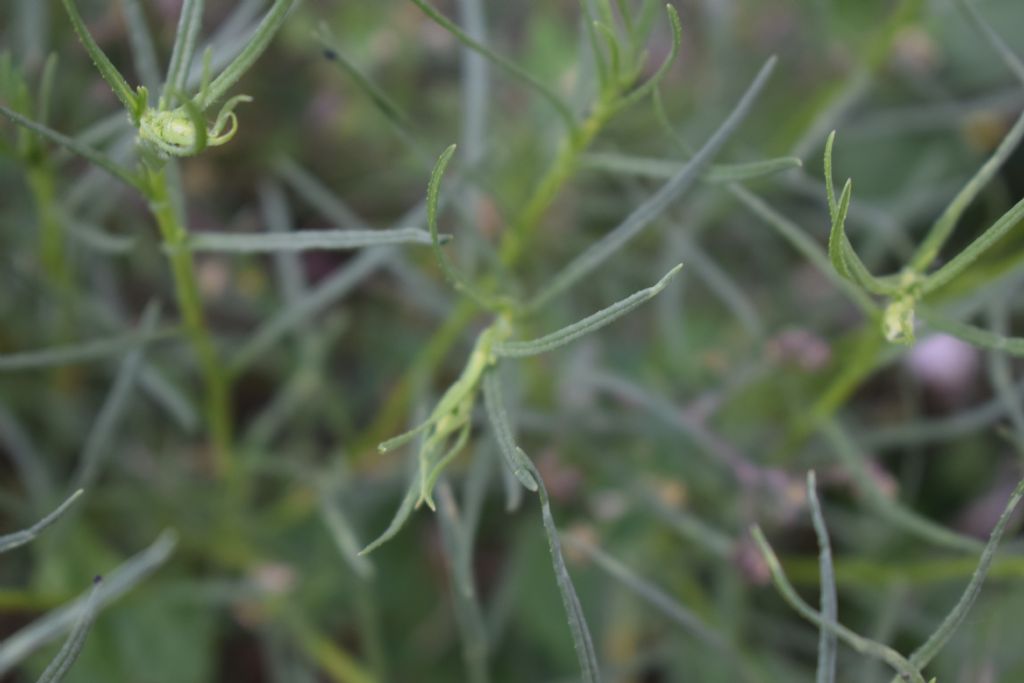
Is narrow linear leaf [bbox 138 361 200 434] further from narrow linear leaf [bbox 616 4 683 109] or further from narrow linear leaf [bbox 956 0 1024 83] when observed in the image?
narrow linear leaf [bbox 956 0 1024 83]

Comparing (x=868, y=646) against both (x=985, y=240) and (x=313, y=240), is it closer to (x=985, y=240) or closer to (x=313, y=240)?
(x=985, y=240)

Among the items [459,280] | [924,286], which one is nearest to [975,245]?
[924,286]

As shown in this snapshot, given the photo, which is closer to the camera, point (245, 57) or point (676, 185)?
point (245, 57)

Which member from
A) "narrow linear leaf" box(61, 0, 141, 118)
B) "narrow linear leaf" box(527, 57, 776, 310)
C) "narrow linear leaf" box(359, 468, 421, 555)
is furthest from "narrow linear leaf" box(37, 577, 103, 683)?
"narrow linear leaf" box(527, 57, 776, 310)

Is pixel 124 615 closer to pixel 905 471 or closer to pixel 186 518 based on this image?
pixel 186 518

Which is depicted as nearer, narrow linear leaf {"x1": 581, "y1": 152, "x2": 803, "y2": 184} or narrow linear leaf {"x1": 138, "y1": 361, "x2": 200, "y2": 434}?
narrow linear leaf {"x1": 581, "y1": 152, "x2": 803, "y2": 184}

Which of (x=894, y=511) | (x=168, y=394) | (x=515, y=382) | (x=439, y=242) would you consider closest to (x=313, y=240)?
(x=439, y=242)
